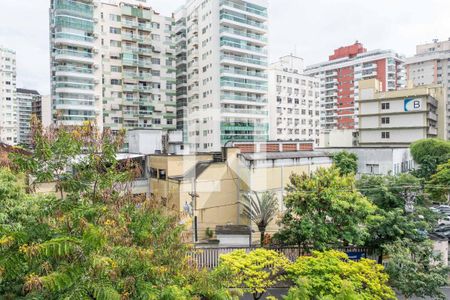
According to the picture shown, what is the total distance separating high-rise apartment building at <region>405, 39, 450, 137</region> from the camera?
7269cm

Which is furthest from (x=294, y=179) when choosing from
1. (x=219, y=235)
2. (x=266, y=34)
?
(x=266, y=34)

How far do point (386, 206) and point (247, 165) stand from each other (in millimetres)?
8874

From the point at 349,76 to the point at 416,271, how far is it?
74.5m

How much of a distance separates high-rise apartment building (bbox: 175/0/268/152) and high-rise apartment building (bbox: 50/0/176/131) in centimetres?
319

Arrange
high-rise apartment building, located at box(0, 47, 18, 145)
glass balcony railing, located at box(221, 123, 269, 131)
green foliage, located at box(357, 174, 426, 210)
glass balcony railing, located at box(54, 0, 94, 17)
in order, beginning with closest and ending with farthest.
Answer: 1. green foliage, located at box(357, 174, 426, 210)
2. glass balcony railing, located at box(54, 0, 94, 17)
3. glass balcony railing, located at box(221, 123, 269, 131)
4. high-rise apartment building, located at box(0, 47, 18, 145)

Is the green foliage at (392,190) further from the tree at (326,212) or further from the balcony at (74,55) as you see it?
the balcony at (74,55)

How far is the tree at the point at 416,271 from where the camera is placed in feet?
40.6

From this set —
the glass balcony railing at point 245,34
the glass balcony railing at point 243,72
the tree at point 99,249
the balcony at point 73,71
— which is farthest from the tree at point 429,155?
the balcony at point 73,71

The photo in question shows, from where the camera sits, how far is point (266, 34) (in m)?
50.9

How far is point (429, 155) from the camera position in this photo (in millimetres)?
35906

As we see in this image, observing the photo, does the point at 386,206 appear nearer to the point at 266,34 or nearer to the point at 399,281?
the point at 399,281

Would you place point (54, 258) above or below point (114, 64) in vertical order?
below

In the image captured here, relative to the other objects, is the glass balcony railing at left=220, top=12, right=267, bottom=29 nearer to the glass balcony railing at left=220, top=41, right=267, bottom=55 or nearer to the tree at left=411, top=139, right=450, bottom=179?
the glass balcony railing at left=220, top=41, right=267, bottom=55

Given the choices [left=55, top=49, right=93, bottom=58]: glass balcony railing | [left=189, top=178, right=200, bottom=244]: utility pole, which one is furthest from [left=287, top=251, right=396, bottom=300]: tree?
[left=55, top=49, right=93, bottom=58]: glass balcony railing
